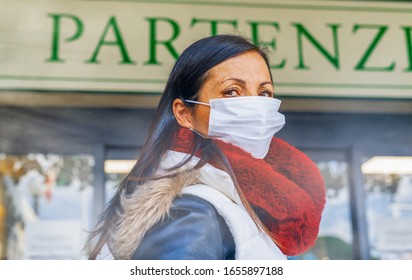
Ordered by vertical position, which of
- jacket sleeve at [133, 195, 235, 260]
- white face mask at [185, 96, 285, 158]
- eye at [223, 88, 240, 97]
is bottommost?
jacket sleeve at [133, 195, 235, 260]

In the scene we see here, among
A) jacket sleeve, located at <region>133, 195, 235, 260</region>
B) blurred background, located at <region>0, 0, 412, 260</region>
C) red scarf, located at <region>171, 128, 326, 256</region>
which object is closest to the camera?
jacket sleeve, located at <region>133, 195, 235, 260</region>

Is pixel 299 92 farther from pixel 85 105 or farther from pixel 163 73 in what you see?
pixel 85 105

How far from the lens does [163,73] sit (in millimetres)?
2715

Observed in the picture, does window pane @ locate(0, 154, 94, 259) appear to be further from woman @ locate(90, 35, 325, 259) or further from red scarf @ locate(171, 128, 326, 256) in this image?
red scarf @ locate(171, 128, 326, 256)

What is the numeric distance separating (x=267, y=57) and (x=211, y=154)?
0.57 meters

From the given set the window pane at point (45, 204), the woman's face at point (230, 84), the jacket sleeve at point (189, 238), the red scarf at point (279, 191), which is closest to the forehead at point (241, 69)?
the woman's face at point (230, 84)

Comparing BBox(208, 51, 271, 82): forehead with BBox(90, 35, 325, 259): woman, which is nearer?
BBox(90, 35, 325, 259): woman

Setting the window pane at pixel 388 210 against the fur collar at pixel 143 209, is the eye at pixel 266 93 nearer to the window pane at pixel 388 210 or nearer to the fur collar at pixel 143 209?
the fur collar at pixel 143 209

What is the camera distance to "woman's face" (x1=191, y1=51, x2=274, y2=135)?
8.09ft

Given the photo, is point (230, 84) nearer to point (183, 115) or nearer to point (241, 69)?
point (241, 69)

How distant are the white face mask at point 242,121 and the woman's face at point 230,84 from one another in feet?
0.08

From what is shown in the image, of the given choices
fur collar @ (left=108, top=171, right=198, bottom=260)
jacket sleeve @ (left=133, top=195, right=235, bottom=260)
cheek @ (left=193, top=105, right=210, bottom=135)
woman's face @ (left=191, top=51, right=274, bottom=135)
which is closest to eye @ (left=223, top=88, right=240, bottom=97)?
woman's face @ (left=191, top=51, right=274, bottom=135)

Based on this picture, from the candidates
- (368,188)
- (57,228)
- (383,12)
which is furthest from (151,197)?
(383,12)
